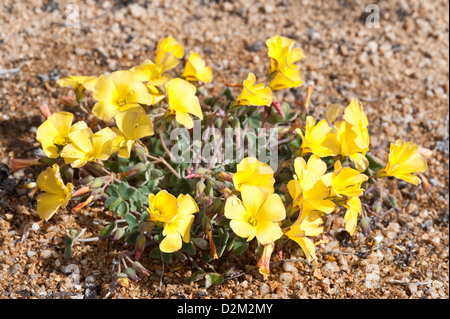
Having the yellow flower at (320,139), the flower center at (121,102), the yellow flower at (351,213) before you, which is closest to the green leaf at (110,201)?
the flower center at (121,102)

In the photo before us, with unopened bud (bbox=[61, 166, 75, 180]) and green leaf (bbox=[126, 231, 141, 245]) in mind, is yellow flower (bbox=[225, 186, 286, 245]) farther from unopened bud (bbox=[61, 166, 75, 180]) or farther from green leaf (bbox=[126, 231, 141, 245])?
unopened bud (bbox=[61, 166, 75, 180])

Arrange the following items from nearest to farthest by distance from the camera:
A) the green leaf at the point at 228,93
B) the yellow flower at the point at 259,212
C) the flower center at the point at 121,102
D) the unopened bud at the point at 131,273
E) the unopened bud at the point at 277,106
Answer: the yellow flower at the point at 259,212
the unopened bud at the point at 131,273
the flower center at the point at 121,102
the unopened bud at the point at 277,106
the green leaf at the point at 228,93

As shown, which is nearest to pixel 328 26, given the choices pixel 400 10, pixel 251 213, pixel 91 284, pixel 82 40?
pixel 400 10

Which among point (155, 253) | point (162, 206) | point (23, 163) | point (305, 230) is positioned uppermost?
point (23, 163)

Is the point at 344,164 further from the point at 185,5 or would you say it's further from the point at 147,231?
the point at 185,5

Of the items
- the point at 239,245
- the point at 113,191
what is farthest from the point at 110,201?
the point at 239,245

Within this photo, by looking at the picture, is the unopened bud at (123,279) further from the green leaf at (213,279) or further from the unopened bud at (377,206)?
the unopened bud at (377,206)

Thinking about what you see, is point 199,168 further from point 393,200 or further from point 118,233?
point 393,200
